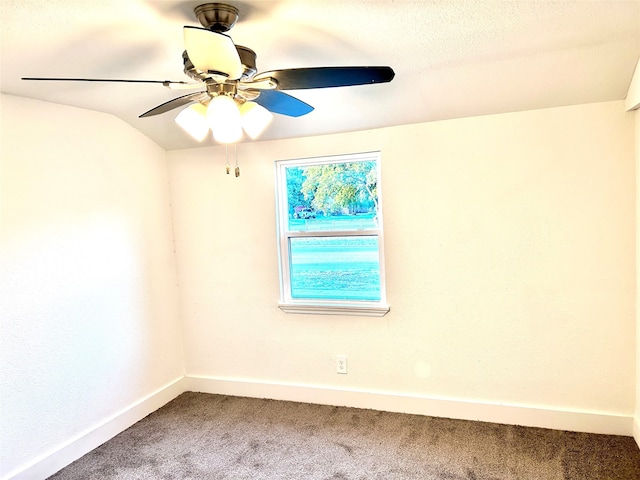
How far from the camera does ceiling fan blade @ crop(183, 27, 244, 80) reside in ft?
4.03

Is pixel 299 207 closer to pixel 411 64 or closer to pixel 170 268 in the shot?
pixel 170 268

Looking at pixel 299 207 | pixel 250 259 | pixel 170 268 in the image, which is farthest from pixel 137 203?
pixel 299 207

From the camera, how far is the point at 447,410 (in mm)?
2816

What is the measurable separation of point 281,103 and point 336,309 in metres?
1.54

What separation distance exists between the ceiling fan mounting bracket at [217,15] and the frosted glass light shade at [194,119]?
0.28 m

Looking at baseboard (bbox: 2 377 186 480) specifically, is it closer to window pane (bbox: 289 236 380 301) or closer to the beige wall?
window pane (bbox: 289 236 380 301)

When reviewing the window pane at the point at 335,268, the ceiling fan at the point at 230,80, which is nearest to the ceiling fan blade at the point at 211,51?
the ceiling fan at the point at 230,80

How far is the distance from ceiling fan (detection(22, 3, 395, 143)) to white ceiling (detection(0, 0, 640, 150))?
0.52 feet

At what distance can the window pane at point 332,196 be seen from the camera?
9.64 feet

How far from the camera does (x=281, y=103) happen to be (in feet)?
6.15

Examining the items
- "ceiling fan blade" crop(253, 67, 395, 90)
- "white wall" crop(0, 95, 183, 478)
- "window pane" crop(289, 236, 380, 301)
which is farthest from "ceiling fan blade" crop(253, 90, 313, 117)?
"white wall" crop(0, 95, 183, 478)

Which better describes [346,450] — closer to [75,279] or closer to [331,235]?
[331,235]

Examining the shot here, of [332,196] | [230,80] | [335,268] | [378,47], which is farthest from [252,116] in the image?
[335,268]

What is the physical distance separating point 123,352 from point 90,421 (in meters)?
0.43
